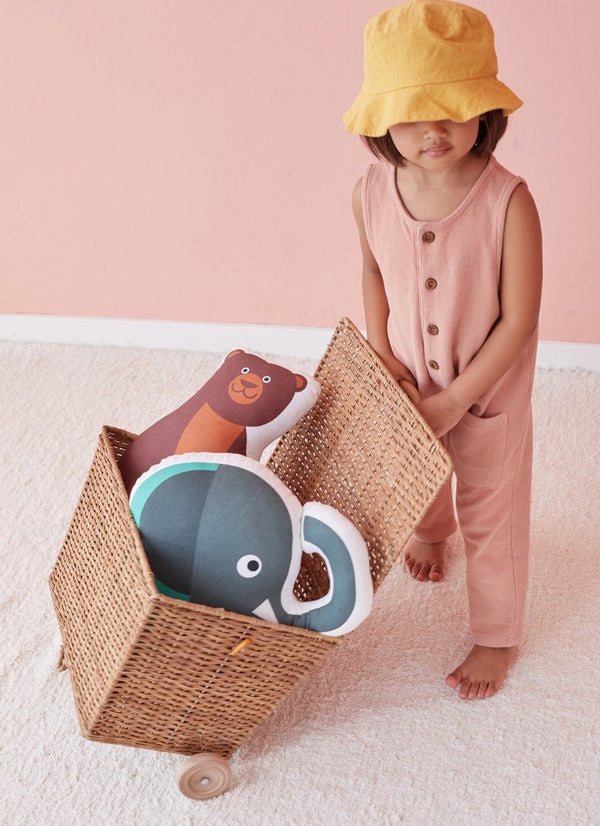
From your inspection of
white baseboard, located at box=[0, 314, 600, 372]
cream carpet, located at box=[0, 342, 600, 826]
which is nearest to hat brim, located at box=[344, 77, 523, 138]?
cream carpet, located at box=[0, 342, 600, 826]

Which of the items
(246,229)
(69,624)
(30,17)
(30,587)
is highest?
(30,17)

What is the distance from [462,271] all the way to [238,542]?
41 cm

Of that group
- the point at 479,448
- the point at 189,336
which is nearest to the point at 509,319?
the point at 479,448

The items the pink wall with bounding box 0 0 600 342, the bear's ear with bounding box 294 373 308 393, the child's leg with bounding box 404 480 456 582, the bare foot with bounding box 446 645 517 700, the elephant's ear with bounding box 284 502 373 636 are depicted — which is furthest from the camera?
the pink wall with bounding box 0 0 600 342

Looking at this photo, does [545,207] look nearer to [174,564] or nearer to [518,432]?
[518,432]

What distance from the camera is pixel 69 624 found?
1311mm

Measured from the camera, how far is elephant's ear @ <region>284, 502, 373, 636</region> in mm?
1109

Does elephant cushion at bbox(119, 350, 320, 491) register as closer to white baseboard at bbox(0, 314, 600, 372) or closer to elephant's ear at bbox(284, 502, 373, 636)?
elephant's ear at bbox(284, 502, 373, 636)

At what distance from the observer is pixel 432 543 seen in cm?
160

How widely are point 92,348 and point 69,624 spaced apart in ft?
3.49

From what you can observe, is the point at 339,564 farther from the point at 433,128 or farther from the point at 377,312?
the point at 433,128

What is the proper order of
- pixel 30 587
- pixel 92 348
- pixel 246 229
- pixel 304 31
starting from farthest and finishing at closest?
pixel 92 348 < pixel 246 229 < pixel 304 31 < pixel 30 587

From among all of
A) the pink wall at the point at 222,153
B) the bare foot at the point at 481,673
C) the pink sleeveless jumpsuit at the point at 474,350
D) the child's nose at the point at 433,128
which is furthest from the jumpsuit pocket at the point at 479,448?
the pink wall at the point at 222,153

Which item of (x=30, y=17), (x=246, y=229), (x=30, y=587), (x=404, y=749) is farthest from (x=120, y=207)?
(x=404, y=749)
